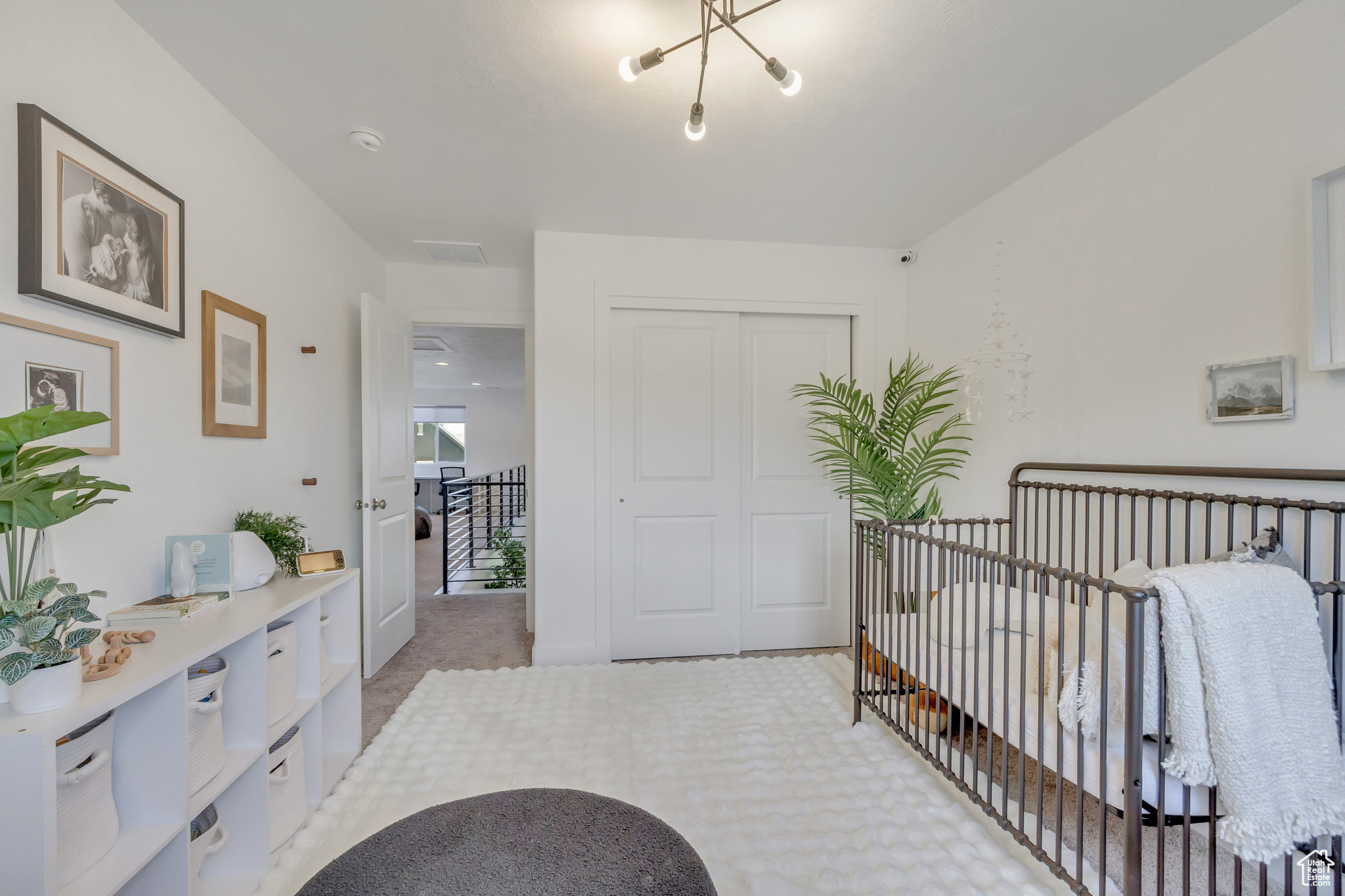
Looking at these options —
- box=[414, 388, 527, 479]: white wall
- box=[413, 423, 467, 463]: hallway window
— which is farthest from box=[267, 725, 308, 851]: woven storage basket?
box=[413, 423, 467, 463]: hallway window

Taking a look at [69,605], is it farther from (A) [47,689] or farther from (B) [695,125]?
(B) [695,125]

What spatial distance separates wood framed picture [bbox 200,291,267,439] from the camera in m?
1.87

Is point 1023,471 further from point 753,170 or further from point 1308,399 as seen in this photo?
point 753,170

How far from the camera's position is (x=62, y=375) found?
1.35m

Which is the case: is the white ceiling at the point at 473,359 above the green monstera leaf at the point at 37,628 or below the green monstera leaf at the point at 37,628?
above

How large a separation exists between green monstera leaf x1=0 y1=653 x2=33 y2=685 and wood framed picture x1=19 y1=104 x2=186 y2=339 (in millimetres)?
805

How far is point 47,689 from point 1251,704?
218 centimetres

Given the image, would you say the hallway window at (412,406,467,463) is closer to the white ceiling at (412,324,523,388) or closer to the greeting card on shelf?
the white ceiling at (412,324,523,388)

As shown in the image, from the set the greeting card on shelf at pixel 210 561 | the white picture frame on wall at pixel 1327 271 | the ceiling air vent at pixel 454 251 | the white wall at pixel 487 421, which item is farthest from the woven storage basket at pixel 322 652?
the white wall at pixel 487 421

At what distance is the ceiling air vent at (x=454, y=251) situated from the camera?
10.5 feet

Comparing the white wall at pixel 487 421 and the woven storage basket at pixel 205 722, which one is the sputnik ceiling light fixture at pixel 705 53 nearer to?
the woven storage basket at pixel 205 722

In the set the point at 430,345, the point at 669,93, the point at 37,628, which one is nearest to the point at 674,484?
the point at 669,93

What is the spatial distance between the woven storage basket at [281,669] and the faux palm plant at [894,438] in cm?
233

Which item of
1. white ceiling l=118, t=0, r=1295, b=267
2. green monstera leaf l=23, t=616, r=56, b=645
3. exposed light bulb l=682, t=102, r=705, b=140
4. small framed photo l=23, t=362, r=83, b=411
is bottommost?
green monstera leaf l=23, t=616, r=56, b=645
